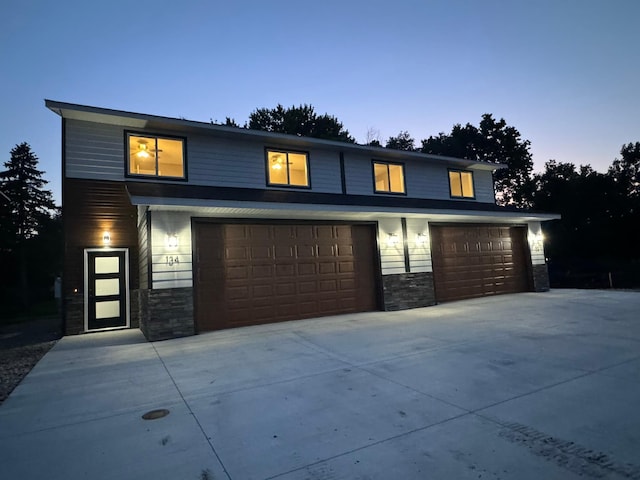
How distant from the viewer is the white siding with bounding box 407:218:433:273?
1066 centimetres

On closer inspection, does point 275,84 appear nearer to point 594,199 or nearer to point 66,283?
point 66,283

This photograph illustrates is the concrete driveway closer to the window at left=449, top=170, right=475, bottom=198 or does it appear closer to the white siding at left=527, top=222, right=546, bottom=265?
the white siding at left=527, top=222, right=546, bottom=265

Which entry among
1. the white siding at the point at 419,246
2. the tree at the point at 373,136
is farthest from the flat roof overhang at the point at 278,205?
the tree at the point at 373,136

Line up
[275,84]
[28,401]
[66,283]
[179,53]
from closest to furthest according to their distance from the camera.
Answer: [28,401] → [66,283] → [179,53] → [275,84]

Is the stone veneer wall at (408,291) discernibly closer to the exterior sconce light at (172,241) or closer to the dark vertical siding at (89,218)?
the exterior sconce light at (172,241)

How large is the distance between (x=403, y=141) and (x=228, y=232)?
30129 mm

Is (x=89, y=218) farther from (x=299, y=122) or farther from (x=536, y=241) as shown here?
(x=299, y=122)

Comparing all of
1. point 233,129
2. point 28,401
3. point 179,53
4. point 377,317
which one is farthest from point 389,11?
point 28,401

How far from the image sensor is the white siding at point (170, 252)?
24.2 ft

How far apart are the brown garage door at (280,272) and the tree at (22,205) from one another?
74.9 feet

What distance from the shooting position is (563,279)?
18938mm

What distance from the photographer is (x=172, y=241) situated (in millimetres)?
7566

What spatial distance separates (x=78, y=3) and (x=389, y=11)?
10.5 meters

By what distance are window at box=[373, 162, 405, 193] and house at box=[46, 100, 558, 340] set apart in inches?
15.6
